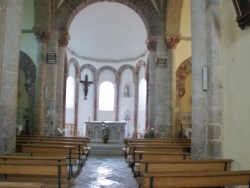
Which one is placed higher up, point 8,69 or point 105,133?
point 8,69

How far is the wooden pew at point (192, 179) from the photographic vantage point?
376 cm

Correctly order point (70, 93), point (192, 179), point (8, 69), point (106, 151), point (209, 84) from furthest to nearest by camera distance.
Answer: point (70, 93) < point (106, 151) < point (8, 69) < point (209, 84) < point (192, 179)

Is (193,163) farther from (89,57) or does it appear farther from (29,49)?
(89,57)

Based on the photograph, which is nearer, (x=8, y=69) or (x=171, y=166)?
(x=171, y=166)

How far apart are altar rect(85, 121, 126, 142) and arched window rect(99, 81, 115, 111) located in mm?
5969

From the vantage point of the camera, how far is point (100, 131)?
59.1ft

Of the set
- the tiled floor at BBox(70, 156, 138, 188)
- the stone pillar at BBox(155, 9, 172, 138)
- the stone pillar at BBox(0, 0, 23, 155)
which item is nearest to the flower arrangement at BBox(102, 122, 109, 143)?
the stone pillar at BBox(155, 9, 172, 138)

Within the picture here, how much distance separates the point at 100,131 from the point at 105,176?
9.68m

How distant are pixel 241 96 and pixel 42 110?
9.32 m

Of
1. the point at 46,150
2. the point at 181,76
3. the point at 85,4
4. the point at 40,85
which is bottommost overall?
the point at 46,150

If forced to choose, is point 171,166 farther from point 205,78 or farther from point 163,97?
point 163,97

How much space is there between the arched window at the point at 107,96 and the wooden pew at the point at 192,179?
20295 millimetres

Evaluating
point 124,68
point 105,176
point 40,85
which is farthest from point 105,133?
point 124,68

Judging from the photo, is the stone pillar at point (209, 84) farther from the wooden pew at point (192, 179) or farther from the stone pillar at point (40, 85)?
the stone pillar at point (40, 85)
